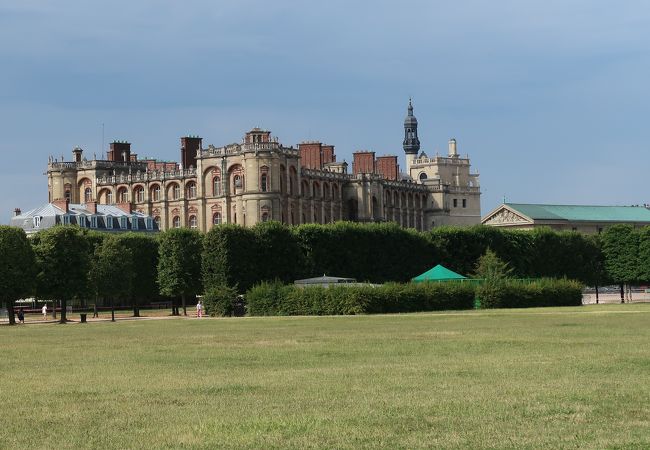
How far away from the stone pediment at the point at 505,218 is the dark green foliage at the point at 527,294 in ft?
278

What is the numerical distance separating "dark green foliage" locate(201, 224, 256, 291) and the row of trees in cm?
7

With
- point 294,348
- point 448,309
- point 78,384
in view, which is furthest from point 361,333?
point 448,309

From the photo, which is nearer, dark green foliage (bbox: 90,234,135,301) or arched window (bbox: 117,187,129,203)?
dark green foliage (bbox: 90,234,135,301)

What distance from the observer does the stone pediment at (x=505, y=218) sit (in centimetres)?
Answer: 16188

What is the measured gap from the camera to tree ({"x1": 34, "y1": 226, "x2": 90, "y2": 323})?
Answer: 3017 inches

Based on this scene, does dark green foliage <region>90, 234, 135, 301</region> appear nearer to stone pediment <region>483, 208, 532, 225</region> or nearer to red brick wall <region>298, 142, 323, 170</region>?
red brick wall <region>298, 142, 323, 170</region>

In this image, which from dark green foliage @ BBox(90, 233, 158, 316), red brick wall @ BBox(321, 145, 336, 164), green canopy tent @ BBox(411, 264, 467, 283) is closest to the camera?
green canopy tent @ BBox(411, 264, 467, 283)

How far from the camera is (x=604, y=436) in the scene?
51.4ft

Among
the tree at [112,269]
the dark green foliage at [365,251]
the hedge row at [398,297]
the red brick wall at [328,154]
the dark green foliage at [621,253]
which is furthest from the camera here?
the red brick wall at [328,154]

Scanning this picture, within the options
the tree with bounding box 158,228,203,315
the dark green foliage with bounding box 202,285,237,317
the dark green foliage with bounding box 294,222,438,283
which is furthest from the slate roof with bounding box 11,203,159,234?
the dark green foliage with bounding box 202,285,237,317

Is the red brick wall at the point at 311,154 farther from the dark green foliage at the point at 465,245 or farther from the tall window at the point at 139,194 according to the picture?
the dark green foliage at the point at 465,245

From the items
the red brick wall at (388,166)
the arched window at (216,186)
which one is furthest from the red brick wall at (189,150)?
the red brick wall at (388,166)

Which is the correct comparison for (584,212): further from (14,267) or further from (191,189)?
(14,267)

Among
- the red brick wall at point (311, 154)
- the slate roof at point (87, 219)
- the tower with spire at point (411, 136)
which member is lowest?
the slate roof at point (87, 219)
